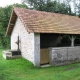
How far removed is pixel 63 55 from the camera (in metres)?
12.8

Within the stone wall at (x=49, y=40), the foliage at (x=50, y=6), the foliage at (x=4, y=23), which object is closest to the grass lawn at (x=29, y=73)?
the stone wall at (x=49, y=40)

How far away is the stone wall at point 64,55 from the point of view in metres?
12.2

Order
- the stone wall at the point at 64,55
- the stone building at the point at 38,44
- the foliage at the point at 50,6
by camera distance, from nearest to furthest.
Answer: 1. the stone building at the point at 38,44
2. the stone wall at the point at 64,55
3. the foliage at the point at 50,6

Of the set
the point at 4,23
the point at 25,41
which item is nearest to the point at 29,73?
the point at 25,41

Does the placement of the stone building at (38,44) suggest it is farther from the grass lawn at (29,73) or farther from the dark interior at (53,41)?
the dark interior at (53,41)

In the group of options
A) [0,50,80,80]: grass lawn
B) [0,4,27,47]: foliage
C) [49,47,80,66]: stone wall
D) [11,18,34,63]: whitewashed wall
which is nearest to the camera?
[0,50,80,80]: grass lawn

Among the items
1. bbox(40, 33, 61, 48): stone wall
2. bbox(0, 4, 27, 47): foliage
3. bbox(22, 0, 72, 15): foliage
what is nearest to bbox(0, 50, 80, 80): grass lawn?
bbox(40, 33, 61, 48): stone wall

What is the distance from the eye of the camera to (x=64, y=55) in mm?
12867

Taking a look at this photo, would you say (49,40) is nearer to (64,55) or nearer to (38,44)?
(64,55)

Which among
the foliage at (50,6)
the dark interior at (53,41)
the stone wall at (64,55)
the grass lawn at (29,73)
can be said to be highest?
the foliage at (50,6)

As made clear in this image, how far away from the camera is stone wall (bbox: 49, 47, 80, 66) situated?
39.9ft

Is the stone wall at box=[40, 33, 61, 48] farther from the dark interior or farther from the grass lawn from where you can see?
the grass lawn

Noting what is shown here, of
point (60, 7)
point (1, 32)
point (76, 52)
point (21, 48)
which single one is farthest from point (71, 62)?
point (1, 32)

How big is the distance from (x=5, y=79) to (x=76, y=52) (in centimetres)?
767
